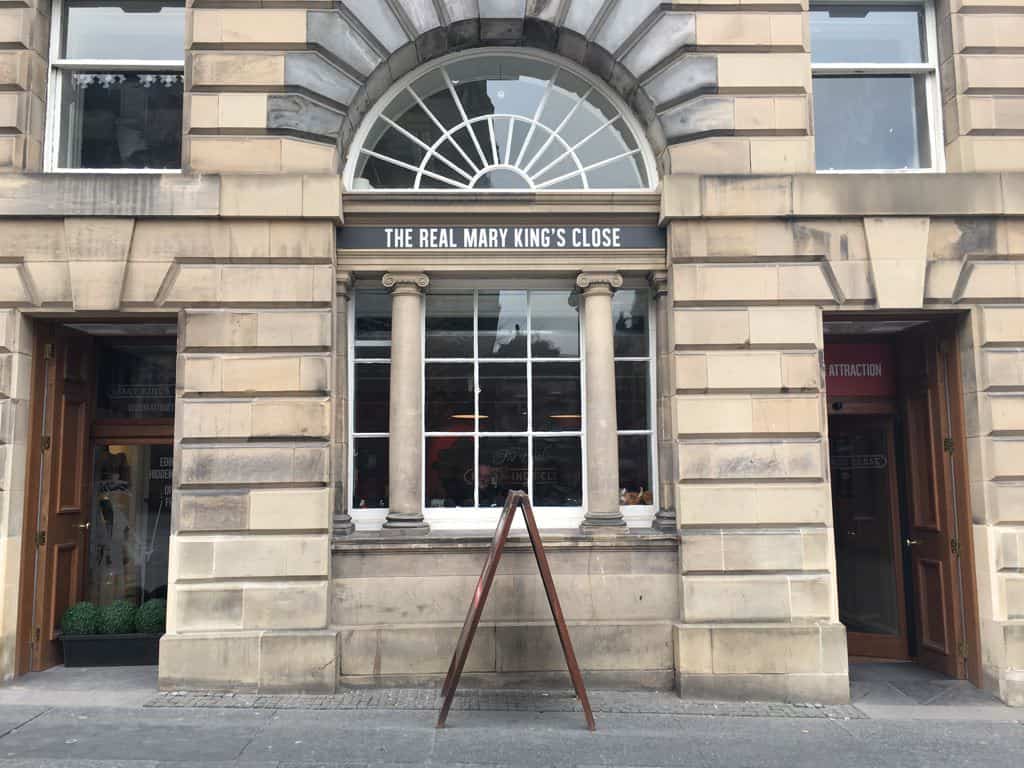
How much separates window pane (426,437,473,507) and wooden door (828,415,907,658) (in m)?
4.48

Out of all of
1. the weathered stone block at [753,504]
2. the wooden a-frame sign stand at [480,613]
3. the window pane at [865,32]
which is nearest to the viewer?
the wooden a-frame sign stand at [480,613]

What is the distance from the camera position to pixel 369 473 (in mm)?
8133

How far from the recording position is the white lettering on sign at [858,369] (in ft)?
29.9

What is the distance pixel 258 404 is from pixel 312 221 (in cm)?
192

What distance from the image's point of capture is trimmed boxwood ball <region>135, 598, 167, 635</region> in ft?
27.2

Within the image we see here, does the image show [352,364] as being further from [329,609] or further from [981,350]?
[981,350]

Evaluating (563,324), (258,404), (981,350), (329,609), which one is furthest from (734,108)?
(329,609)

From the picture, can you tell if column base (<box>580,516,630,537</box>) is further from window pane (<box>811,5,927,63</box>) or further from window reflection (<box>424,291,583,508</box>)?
window pane (<box>811,5,927,63</box>)

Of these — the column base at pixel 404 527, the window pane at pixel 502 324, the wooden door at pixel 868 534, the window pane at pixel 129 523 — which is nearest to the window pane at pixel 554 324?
the window pane at pixel 502 324

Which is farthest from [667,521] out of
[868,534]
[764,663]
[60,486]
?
[60,486]

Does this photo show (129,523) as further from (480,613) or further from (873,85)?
(873,85)

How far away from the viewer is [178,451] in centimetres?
749

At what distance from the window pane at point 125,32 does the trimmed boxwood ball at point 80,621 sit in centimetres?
605

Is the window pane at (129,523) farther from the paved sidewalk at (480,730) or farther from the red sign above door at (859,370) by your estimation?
the red sign above door at (859,370)
